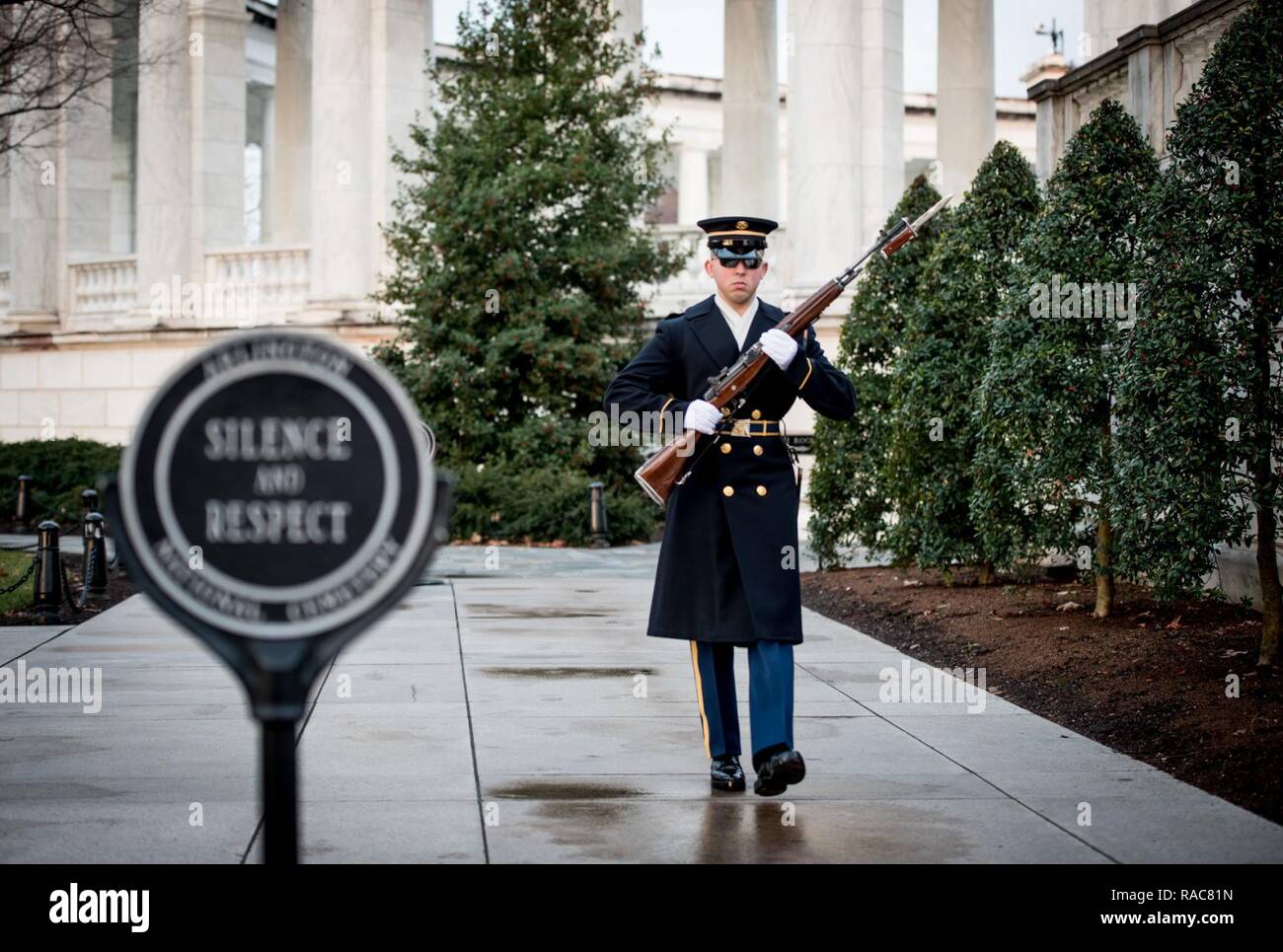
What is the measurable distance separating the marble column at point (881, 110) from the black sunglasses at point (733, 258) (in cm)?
2119

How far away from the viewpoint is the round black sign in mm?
3311

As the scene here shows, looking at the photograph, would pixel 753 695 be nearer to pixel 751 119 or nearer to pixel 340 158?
pixel 340 158

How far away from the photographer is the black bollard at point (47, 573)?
574 inches

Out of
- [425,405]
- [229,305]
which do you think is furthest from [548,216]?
[229,305]

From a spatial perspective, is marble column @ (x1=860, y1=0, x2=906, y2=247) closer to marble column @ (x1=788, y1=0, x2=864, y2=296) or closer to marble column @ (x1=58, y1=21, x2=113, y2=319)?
marble column @ (x1=788, y1=0, x2=864, y2=296)

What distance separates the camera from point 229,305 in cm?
3212

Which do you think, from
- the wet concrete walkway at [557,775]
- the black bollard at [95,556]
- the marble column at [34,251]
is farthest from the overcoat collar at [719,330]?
the marble column at [34,251]

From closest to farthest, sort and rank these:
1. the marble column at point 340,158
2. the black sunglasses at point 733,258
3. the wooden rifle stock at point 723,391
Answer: the wooden rifle stock at point 723,391 → the black sunglasses at point 733,258 → the marble column at point 340,158

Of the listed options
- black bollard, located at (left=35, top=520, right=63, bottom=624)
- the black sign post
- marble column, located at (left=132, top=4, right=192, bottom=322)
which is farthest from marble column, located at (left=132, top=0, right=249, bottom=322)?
the black sign post

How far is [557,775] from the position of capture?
7.84 m

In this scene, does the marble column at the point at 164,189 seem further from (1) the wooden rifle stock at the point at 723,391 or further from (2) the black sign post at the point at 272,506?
(2) the black sign post at the point at 272,506

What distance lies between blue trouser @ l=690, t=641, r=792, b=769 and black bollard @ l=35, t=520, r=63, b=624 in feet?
28.7

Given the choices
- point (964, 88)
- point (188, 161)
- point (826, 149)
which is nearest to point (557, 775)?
point (826, 149)

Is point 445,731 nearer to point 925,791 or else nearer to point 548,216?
point 925,791
